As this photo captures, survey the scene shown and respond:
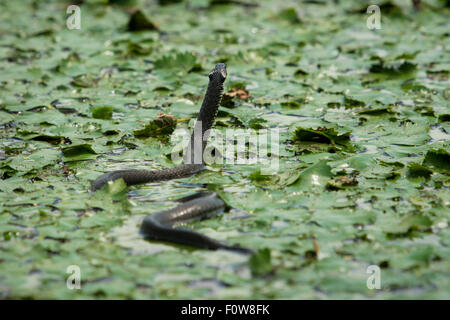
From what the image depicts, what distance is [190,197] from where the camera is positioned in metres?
4.84

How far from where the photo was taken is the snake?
13.7 feet

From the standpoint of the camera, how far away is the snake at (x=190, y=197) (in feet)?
13.7

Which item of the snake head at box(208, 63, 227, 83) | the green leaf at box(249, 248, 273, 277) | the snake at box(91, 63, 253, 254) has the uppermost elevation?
the snake head at box(208, 63, 227, 83)

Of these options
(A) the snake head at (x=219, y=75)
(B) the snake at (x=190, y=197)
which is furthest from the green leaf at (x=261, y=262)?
(A) the snake head at (x=219, y=75)

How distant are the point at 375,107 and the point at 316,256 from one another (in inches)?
127

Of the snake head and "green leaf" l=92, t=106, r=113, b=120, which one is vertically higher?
the snake head

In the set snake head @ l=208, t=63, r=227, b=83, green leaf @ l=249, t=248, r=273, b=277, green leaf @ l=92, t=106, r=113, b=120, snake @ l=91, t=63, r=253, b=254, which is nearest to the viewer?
green leaf @ l=249, t=248, r=273, b=277

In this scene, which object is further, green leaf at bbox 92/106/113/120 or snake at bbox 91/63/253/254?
green leaf at bbox 92/106/113/120

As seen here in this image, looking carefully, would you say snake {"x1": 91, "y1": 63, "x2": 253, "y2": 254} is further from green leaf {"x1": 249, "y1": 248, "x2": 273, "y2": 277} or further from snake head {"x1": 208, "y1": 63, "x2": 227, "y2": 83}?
green leaf {"x1": 249, "y1": 248, "x2": 273, "y2": 277}

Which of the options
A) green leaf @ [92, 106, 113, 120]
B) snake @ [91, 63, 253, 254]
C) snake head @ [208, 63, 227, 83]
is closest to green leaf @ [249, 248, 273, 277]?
snake @ [91, 63, 253, 254]

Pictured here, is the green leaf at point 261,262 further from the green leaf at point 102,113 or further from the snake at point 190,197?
the green leaf at point 102,113

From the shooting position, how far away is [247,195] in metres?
4.83

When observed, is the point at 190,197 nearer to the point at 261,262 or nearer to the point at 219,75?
the point at 261,262
